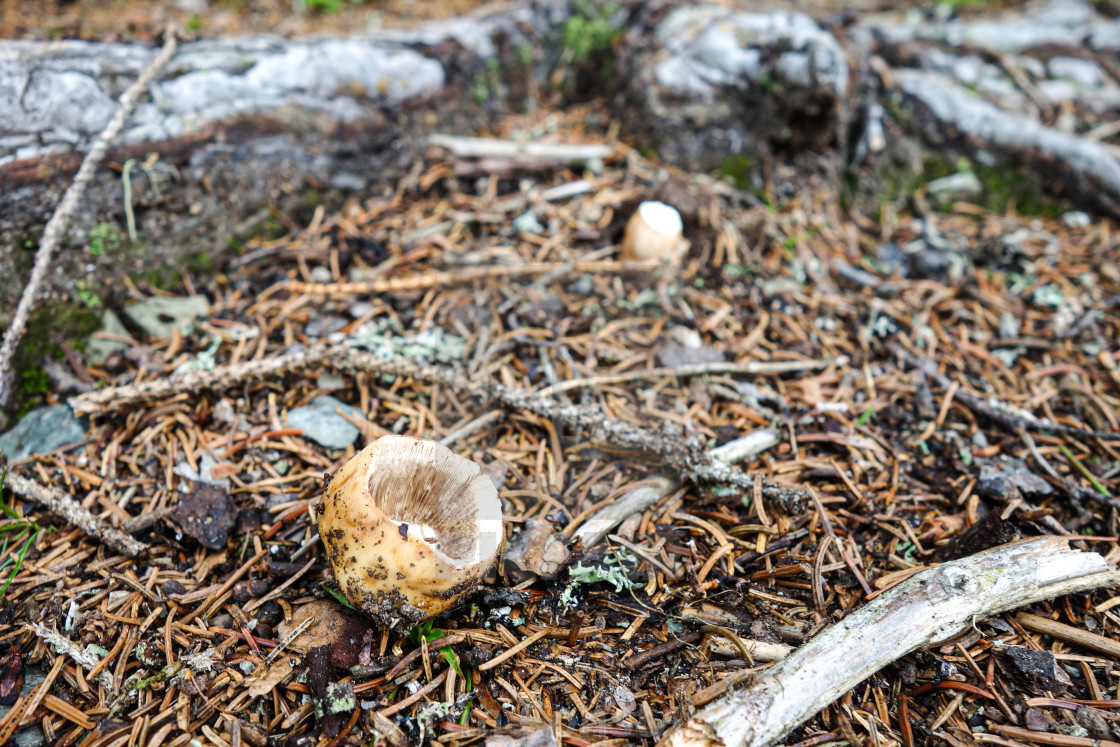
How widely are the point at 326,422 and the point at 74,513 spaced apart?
89 cm

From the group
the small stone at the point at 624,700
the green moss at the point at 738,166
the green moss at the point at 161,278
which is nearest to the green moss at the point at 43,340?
the green moss at the point at 161,278

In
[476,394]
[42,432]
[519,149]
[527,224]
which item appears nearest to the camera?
[42,432]

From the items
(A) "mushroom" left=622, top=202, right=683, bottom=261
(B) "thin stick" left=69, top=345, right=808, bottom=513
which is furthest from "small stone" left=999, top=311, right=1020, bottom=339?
(B) "thin stick" left=69, top=345, right=808, bottom=513

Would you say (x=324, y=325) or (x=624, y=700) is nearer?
(x=624, y=700)

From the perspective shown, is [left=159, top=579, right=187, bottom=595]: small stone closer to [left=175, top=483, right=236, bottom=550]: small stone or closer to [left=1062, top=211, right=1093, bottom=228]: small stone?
[left=175, top=483, right=236, bottom=550]: small stone

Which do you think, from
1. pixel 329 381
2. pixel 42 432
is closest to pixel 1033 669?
pixel 329 381

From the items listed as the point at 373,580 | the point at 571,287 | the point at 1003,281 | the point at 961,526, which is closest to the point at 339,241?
the point at 571,287

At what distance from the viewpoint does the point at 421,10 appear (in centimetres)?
541

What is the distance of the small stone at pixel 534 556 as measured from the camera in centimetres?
206

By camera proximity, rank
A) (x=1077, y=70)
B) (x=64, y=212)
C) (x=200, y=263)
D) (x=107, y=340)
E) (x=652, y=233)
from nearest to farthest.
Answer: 1. (x=64, y=212)
2. (x=107, y=340)
3. (x=200, y=263)
4. (x=652, y=233)
5. (x=1077, y=70)

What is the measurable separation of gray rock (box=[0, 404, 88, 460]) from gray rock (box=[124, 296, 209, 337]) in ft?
1.65

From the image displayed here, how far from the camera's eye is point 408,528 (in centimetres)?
184

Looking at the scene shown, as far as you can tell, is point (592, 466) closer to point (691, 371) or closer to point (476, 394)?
point (476, 394)

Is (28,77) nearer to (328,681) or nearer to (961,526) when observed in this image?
(328,681)
